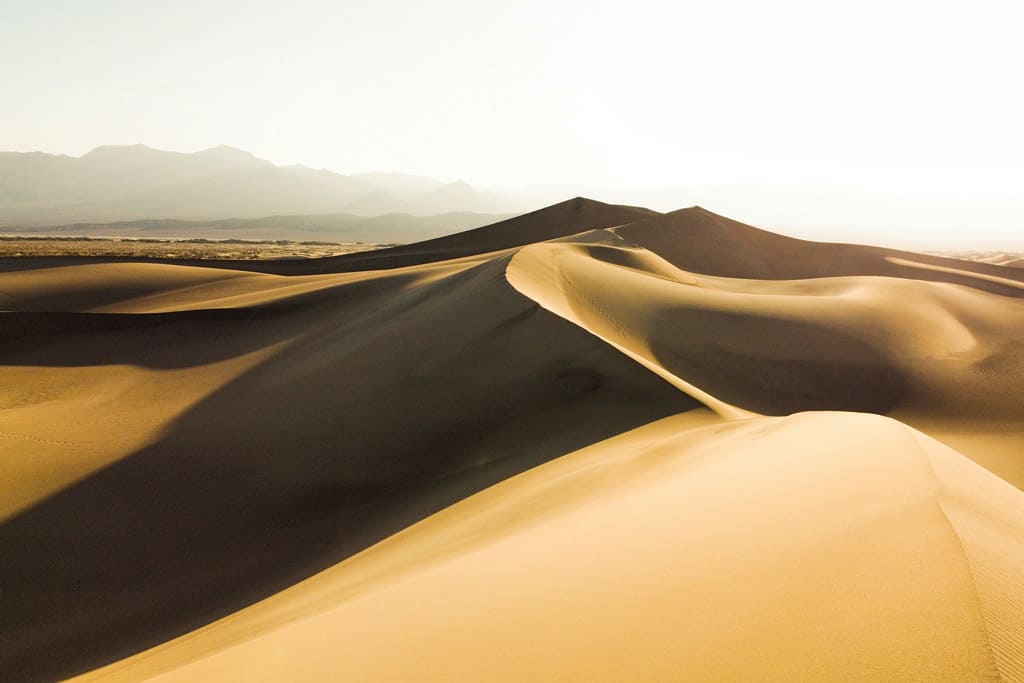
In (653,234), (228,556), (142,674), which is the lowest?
(228,556)

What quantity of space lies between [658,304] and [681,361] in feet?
9.16

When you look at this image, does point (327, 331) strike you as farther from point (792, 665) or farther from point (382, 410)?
point (792, 665)

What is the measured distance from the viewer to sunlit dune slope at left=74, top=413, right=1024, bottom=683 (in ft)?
6.68

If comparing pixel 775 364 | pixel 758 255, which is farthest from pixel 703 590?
pixel 758 255

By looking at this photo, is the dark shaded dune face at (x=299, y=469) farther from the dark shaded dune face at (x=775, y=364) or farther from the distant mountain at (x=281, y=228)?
the distant mountain at (x=281, y=228)

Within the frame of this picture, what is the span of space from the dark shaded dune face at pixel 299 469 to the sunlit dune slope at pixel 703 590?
4.37 feet

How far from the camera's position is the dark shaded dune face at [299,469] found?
6.10 m

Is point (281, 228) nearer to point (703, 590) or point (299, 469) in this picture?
point (299, 469)

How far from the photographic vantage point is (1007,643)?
1.85 m

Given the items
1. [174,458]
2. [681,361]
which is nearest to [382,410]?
[174,458]

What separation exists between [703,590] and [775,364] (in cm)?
1029

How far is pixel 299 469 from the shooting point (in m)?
8.51

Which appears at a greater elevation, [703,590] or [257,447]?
[703,590]

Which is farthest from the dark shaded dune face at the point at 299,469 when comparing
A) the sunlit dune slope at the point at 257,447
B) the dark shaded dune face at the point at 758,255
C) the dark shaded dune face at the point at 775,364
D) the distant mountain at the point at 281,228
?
the distant mountain at the point at 281,228
